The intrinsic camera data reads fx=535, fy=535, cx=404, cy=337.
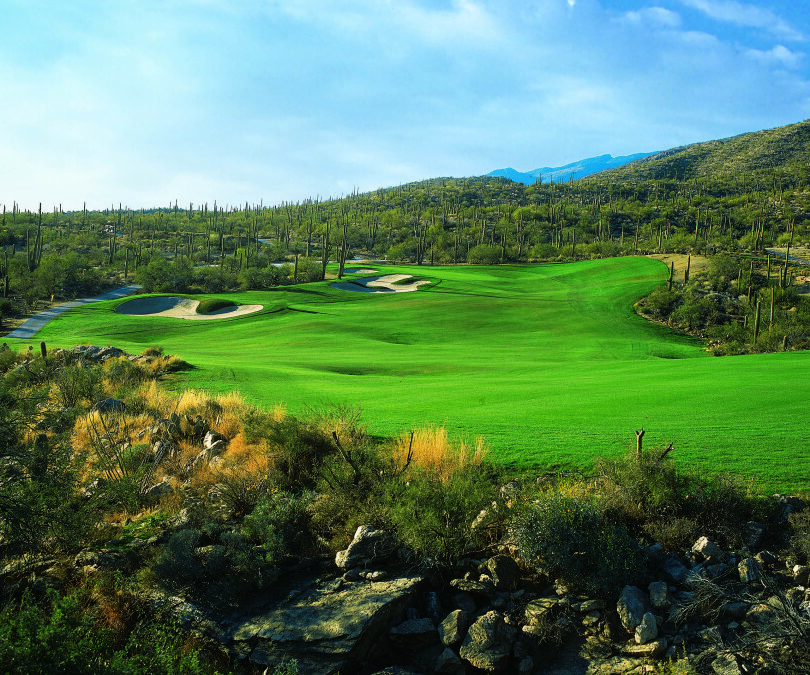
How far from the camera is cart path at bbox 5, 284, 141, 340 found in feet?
136

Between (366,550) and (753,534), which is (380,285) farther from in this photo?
(753,534)

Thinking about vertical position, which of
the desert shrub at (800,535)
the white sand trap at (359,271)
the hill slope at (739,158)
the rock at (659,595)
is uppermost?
the hill slope at (739,158)

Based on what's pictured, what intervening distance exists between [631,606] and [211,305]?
5248 centimetres

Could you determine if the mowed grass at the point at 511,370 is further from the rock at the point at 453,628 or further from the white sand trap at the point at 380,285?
the white sand trap at the point at 380,285

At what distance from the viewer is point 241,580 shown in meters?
8.38

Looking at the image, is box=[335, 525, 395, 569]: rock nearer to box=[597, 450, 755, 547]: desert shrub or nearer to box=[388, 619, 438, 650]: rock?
box=[388, 619, 438, 650]: rock

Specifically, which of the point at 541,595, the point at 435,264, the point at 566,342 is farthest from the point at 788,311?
the point at 435,264

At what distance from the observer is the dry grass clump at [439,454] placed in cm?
1006

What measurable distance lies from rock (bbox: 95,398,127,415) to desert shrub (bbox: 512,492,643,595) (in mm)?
12770

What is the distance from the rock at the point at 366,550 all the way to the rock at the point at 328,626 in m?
0.41

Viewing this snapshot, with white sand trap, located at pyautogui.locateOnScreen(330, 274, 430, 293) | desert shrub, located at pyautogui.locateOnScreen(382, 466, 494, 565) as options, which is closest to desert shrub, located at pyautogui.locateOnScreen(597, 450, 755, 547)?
desert shrub, located at pyautogui.locateOnScreen(382, 466, 494, 565)

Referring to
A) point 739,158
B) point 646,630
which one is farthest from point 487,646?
point 739,158

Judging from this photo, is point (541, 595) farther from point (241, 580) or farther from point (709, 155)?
point (709, 155)

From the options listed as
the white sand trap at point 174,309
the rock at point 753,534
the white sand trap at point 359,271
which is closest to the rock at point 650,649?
the rock at point 753,534
